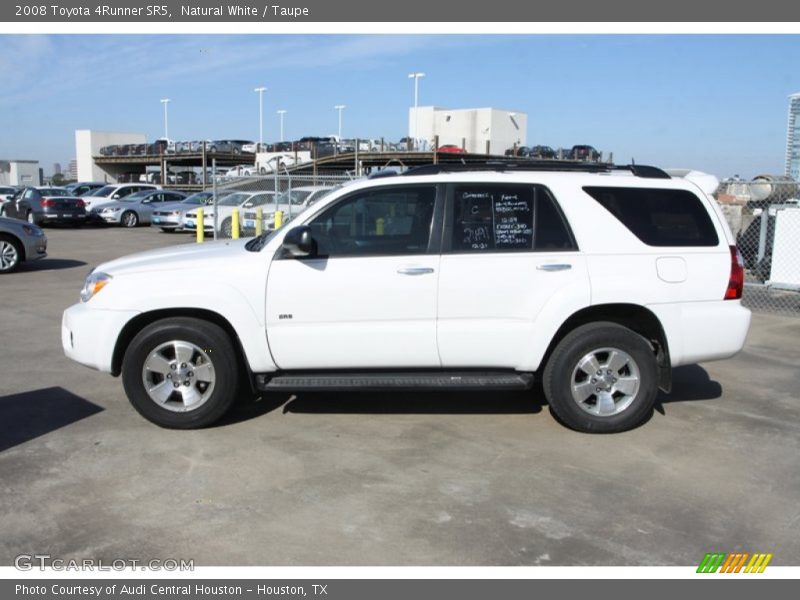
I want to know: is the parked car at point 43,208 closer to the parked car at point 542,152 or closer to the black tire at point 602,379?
the black tire at point 602,379

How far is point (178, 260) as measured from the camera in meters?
5.52

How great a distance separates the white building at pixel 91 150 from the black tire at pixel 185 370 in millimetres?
82364

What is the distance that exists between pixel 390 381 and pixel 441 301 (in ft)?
2.30

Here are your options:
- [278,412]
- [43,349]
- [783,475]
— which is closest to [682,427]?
[783,475]

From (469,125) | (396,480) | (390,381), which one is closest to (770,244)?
(390,381)

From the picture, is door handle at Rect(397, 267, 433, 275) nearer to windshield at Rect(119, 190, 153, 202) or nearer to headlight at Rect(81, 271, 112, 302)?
headlight at Rect(81, 271, 112, 302)

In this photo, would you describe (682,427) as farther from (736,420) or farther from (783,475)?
(783,475)

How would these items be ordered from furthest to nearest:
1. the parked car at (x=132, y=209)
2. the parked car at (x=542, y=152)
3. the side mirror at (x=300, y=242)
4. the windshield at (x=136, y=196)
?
the parked car at (x=542, y=152) → the windshield at (x=136, y=196) → the parked car at (x=132, y=209) → the side mirror at (x=300, y=242)

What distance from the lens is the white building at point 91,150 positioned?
81.1m

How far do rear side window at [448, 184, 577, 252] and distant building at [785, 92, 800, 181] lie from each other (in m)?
22.7

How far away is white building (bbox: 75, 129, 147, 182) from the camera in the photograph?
8106cm

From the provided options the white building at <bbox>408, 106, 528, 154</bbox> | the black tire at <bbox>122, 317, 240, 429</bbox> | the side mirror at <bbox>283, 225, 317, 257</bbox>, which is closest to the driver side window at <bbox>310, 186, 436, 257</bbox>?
the side mirror at <bbox>283, 225, 317, 257</bbox>

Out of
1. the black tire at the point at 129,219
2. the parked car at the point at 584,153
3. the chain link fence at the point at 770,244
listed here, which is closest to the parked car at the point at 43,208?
the black tire at the point at 129,219

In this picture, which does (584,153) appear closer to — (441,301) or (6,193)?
(6,193)
